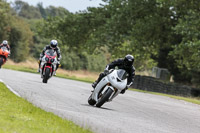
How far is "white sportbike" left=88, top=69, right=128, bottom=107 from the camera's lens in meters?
12.2

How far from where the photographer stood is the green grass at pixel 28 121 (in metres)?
6.84

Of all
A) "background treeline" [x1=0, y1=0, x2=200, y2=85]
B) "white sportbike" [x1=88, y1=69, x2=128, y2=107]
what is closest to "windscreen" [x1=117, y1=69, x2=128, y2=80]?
"white sportbike" [x1=88, y1=69, x2=128, y2=107]

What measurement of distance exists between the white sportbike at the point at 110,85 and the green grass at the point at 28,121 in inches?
114

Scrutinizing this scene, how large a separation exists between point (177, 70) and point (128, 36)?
5.88 m

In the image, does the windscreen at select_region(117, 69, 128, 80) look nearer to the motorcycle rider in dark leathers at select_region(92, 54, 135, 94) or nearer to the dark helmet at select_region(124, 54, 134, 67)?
the motorcycle rider in dark leathers at select_region(92, 54, 135, 94)

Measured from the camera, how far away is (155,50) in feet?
129

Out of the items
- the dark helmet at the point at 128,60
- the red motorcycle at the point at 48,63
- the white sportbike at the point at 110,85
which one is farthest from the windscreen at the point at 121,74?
the red motorcycle at the point at 48,63

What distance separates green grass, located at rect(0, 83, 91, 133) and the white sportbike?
288cm

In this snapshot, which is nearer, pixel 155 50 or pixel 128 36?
pixel 128 36

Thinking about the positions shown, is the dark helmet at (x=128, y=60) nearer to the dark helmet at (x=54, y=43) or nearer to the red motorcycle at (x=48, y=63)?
the dark helmet at (x=54, y=43)

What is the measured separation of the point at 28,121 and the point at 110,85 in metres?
4.94

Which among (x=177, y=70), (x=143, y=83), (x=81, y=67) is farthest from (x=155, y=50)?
(x=81, y=67)

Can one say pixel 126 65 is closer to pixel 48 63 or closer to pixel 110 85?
pixel 110 85

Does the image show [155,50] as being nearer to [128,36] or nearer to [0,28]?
[128,36]
